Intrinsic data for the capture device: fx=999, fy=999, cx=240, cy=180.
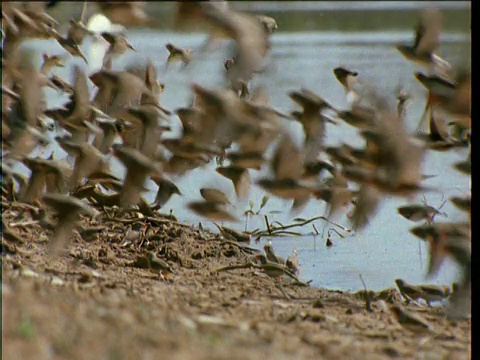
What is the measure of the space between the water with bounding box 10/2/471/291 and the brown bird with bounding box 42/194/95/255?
89cm

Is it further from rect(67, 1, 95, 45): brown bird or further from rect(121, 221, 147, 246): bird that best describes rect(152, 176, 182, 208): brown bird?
rect(67, 1, 95, 45): brown bird

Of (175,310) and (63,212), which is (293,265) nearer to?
(63,212)

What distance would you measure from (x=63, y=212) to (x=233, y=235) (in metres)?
1.51

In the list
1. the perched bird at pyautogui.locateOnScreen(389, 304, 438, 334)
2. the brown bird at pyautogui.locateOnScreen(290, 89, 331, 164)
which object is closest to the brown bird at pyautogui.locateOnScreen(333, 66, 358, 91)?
the brown bird at pyautogui.locateOnScreen(290, 89, 331, 164)

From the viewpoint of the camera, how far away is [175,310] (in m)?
3.36

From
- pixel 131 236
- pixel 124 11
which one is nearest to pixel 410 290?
pixel 131 236

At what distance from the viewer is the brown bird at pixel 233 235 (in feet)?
17.9

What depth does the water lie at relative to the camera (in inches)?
200

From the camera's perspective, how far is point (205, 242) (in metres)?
5.32

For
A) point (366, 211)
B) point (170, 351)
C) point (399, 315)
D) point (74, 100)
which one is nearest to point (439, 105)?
point (366, 211)

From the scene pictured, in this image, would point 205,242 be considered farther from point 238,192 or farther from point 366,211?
point 366,211

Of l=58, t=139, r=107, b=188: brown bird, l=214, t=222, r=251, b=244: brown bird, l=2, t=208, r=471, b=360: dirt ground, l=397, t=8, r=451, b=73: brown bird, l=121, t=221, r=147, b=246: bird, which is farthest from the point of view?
l=214, t=222, r=251, b=244: brown bird

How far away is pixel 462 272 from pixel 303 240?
1.91 meters

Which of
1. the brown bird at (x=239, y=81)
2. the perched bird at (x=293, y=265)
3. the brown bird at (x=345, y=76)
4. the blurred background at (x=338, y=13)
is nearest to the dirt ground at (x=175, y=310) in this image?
the perched bird at (x=293, y=265)
